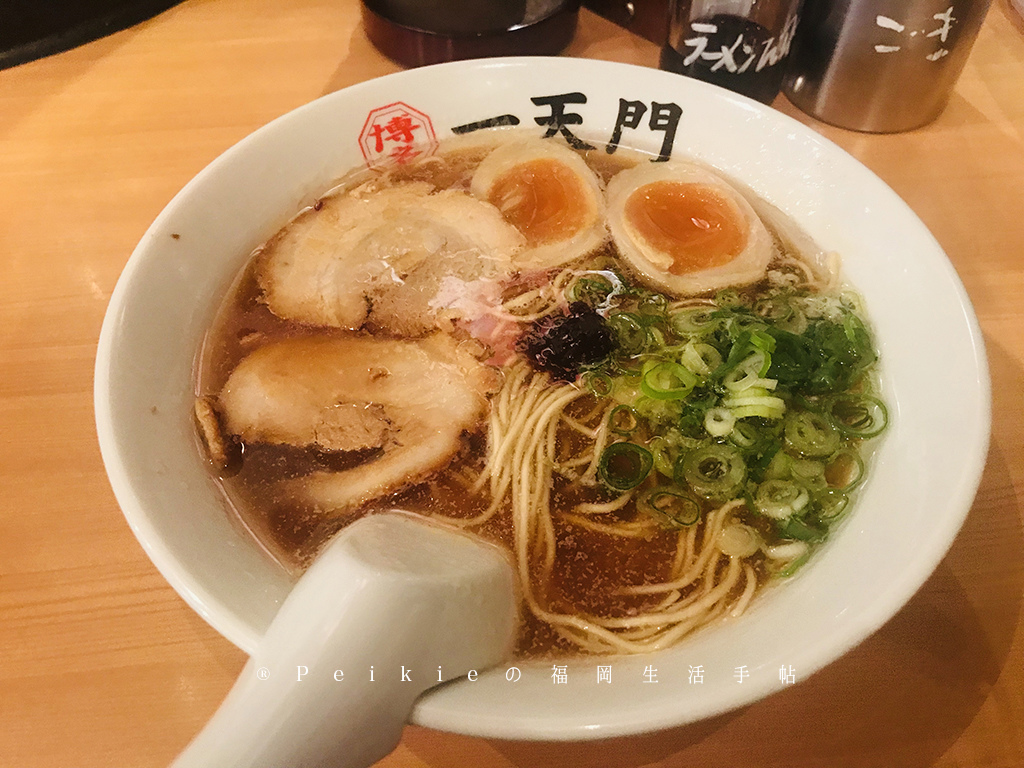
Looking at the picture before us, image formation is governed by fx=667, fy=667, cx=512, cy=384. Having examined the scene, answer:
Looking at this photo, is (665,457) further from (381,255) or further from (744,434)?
(381,255)

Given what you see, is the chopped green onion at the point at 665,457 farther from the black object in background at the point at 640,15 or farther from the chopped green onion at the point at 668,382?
the black object in background at the point at 640,15

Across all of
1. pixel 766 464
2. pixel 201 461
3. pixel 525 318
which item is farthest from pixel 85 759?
pixel 766 464

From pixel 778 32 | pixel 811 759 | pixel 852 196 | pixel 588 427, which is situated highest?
pixel 778 32

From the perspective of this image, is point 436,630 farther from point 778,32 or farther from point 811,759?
point 778,32

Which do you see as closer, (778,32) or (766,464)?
(766,464)

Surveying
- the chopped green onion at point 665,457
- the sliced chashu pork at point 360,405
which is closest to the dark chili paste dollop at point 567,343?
the sliced chashu pork at point 360,405

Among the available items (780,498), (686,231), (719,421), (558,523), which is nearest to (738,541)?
(780,498)
